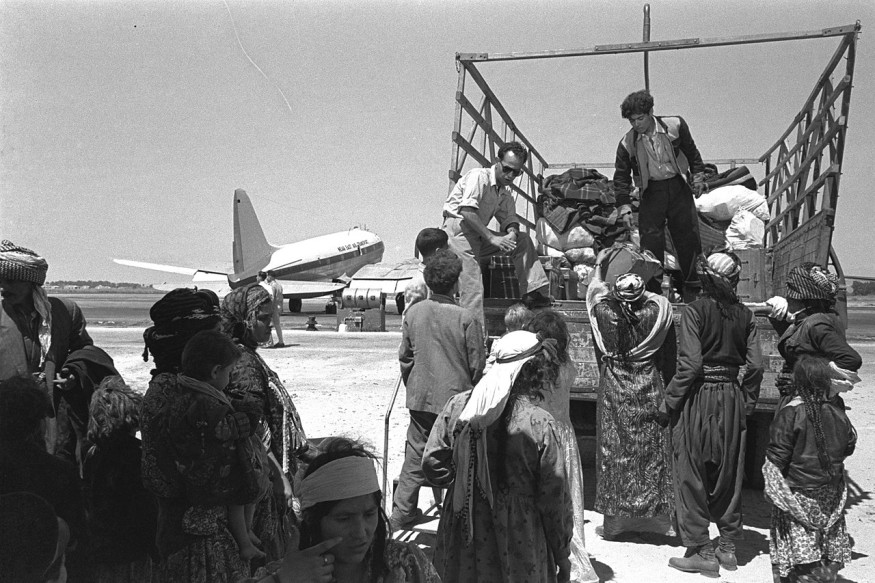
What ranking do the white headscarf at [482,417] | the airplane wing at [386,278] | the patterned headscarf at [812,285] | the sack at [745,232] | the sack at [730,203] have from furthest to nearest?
the airplane wing at [386,278]
the sack at [730,203]
the sack at [745,232]
the patterned headscarf at [812,285]
the white headscarf at [482,417]

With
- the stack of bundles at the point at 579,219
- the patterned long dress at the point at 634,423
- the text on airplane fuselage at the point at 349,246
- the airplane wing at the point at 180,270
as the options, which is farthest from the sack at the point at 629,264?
the airplane wing at the point at 180,270

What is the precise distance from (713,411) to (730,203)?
11.1 ft

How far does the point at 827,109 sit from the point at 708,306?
3.78 m

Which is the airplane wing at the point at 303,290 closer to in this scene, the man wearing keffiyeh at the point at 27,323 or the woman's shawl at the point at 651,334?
the woman's shawl at the point at 651,334

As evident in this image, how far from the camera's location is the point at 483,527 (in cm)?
274

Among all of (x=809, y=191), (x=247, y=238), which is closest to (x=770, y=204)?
(x=809, y=191)

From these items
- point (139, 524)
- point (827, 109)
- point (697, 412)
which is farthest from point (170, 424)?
point (827, 109)

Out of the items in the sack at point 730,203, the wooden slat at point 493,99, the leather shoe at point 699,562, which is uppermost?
the wooden slat at point 493,99

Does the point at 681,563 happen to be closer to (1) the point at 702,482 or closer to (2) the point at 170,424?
(1) the point at 702,482

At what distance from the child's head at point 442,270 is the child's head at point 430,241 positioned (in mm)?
493

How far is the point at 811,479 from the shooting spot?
11.5ft

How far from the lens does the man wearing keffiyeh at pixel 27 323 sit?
3.27 meters

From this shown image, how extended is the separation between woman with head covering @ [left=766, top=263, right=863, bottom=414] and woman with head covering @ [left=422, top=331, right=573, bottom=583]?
67.2 inches

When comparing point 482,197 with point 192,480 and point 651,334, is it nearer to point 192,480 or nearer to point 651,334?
point 651,334
